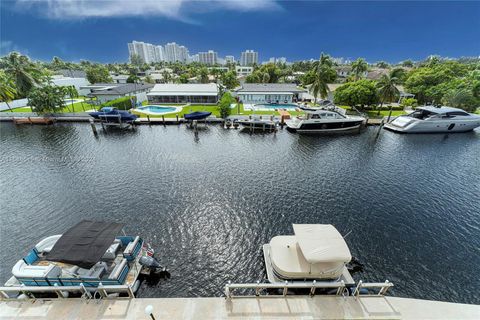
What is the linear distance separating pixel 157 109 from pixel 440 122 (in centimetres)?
5492

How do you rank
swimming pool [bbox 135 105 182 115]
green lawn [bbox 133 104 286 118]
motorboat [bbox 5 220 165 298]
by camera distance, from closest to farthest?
motorboat [bbox 5 220 165 298]
green lawn [bbox 133 104 286 118]
swimming pool [bbox 135 105 182 115]

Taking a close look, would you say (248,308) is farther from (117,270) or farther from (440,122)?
(440,122)

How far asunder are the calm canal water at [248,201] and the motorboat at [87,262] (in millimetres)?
1242

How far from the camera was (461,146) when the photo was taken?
28.4 m

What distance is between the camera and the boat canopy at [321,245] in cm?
954

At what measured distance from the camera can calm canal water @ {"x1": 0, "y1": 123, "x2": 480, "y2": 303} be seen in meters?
11.5

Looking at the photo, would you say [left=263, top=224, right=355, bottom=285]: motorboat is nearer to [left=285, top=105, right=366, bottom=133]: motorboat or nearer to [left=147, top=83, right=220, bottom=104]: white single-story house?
[left=285, top=105, right=366, bottom=133]: motorboat

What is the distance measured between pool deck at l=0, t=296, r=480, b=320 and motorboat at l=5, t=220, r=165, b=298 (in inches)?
34.7

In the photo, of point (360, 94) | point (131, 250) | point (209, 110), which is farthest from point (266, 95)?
point (131, 250)

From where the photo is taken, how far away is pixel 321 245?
10.0m

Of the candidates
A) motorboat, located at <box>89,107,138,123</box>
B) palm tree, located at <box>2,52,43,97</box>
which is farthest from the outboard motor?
palm tree, located at <box>2,52,43,97</box>

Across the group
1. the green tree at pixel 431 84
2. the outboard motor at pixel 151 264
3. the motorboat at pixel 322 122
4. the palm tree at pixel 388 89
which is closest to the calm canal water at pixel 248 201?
the outboard motor at pixel 151 264

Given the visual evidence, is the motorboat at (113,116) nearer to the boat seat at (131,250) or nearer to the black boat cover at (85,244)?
the black boat cover at (85,244)

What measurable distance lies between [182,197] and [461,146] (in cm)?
3895
